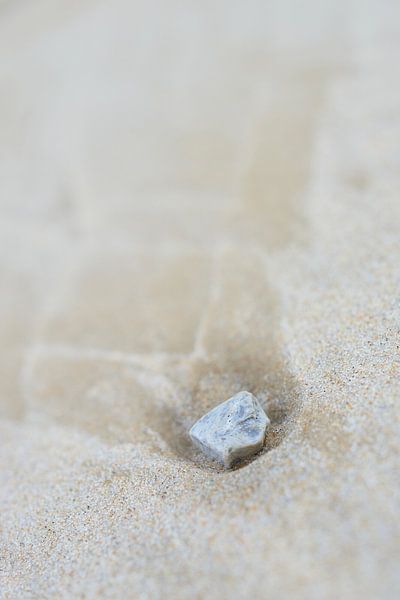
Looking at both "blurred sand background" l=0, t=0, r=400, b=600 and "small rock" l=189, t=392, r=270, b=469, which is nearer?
"blurred sand background" l=0, t=0, r=400, b=600

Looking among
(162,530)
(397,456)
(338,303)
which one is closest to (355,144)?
(338,303)

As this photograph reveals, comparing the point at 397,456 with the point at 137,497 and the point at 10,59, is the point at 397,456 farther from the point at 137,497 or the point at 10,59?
the point at 10,59

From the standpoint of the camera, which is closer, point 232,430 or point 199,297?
point 232,430

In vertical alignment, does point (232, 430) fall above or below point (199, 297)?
above

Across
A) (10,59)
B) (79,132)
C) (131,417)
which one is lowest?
(131,417)

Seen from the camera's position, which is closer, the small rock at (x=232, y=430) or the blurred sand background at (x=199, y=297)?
the blurred sand background at (x=199, y=297)
